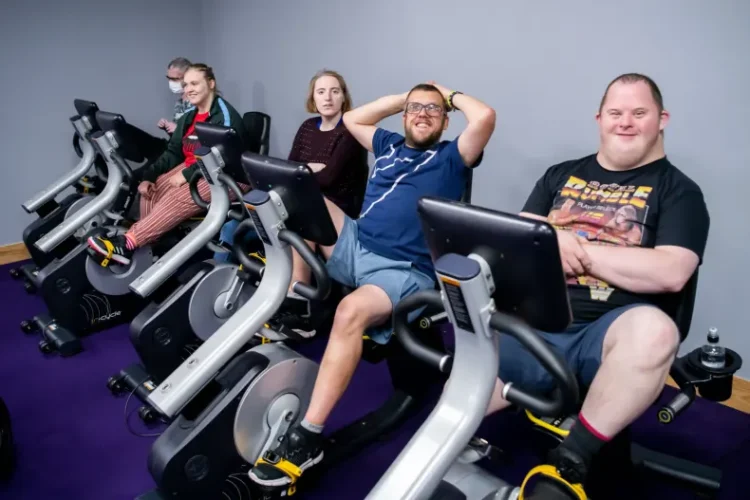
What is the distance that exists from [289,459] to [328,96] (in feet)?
6.18

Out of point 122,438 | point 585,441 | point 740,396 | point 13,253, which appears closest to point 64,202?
point 13,253

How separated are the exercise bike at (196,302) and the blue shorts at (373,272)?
1.30ft

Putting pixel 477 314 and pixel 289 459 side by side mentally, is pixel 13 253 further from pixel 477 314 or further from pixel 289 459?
pixel 477 314

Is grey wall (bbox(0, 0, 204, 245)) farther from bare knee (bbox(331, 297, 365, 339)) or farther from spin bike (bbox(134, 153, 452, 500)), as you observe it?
bare knee (bbox(331, 297, 365, 339))

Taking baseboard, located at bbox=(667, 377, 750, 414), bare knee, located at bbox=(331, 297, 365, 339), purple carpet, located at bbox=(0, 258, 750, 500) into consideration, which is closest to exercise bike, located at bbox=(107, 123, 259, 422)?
purple carpet, located at bbox=(0, 258, 750, 500)

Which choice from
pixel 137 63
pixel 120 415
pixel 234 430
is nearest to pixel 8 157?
pixel 137 63

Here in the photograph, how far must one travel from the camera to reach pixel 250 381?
6.70ft

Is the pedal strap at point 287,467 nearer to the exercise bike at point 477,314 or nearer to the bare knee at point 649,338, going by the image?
the exercise bike at point 477,314

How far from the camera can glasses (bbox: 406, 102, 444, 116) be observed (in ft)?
8.03

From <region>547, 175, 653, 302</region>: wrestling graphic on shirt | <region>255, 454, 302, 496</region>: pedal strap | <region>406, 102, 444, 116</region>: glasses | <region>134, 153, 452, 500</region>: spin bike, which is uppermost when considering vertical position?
<region>406, 102, 444, 116</region>: glasses

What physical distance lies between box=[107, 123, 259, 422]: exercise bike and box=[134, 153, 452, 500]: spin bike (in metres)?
0.46

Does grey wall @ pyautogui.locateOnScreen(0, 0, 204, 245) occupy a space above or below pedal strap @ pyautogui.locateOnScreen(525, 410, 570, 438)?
above

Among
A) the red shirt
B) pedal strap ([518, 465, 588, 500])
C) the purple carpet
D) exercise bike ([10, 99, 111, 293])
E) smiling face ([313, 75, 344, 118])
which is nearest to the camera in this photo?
pedal strap ([518, 465, 588, 500])

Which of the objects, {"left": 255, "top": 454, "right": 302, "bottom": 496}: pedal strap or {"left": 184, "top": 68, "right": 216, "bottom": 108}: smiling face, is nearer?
{"left": 255, "top": 454, "right": 302, "bottom": 496}: pedal strap
